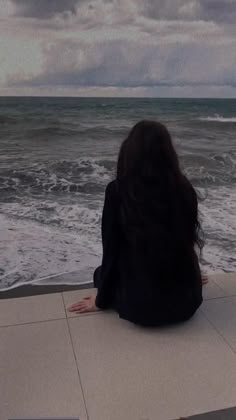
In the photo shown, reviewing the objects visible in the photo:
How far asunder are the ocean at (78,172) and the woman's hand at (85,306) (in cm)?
42

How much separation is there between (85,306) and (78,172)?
14.6 ft

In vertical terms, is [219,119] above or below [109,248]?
below

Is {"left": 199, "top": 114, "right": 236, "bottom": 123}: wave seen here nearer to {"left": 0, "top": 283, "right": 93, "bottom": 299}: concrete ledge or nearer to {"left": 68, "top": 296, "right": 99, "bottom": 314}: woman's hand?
{"left": 0, "top": 283, "right": 93, "bottom": 299}: concrete ledge

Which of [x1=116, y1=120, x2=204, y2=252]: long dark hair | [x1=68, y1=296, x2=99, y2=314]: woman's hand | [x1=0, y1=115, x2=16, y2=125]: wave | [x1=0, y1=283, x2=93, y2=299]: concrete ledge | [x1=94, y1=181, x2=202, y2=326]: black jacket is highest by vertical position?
[x1=116, y1=120, x2=204, y2=252]: long dark hair

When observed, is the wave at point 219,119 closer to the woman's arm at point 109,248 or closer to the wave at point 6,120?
the wave at point 6,120

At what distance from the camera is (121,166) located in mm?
1318

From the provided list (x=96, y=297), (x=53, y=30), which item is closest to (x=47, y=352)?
(x=96, y=297)

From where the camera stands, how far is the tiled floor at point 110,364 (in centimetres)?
107

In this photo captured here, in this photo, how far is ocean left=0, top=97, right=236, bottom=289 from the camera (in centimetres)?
237

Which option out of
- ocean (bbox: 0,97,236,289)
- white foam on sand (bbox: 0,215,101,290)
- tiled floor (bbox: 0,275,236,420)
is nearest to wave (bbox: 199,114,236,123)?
ocean (bbox: 0,97,236,289)

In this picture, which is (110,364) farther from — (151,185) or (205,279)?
(205,279)

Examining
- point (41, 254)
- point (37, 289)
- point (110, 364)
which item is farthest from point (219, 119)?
point (110, 364)

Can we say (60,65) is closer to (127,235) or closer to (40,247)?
(40,247)

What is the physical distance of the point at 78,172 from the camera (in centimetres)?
586
